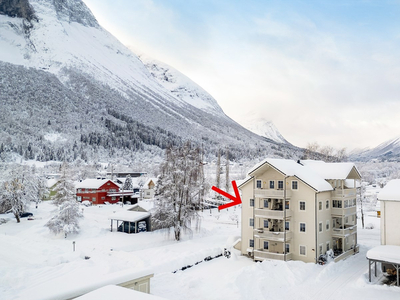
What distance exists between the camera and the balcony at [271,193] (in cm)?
3002

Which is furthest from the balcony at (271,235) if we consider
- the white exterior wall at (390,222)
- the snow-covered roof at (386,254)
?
the white exterior wall at (390,222)

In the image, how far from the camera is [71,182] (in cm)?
4669

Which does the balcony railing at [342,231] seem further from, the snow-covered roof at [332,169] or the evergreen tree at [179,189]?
the evergreen tree at [179,189]

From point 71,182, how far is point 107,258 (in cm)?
2203

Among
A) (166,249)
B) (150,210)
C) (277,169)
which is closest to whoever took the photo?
(277,169)

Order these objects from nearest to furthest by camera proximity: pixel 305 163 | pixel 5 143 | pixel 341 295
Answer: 1. pixel 341 295
2. pixel 305 163
3. pixel 5 143

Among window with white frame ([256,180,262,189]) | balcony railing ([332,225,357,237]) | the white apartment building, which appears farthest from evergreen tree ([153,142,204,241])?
balcony railing ([332,225,357,237])

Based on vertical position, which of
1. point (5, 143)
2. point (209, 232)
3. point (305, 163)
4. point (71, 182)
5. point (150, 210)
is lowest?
point (209, 232)

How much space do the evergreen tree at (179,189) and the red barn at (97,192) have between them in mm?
40274

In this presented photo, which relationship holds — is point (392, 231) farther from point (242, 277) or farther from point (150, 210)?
point (150, 210)

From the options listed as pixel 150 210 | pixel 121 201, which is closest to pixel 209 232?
pixel 150 210

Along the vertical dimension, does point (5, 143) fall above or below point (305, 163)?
above

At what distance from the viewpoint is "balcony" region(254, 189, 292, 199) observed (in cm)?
3002

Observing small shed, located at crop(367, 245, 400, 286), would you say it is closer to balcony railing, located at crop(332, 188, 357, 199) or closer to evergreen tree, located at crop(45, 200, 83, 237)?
balcony railing, located at crop(332, 188, 357, 199)
